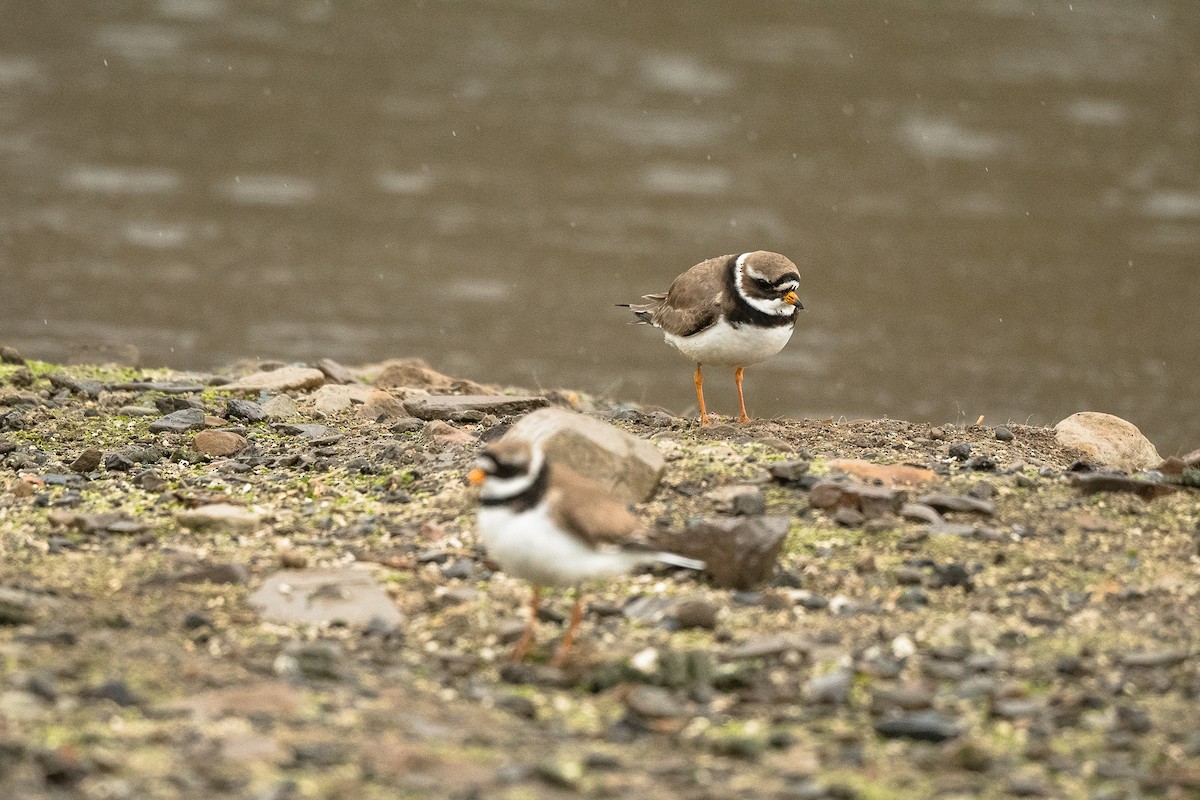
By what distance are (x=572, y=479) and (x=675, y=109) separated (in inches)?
669

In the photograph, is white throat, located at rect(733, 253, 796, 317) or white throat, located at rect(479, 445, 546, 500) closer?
white throat, located at rect(479, 445, 546, 500)

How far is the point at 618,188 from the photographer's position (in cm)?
1956

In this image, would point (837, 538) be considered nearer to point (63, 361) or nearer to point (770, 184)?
point (63, 361)

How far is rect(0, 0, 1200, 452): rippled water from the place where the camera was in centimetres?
1508

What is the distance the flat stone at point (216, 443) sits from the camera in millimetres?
7977

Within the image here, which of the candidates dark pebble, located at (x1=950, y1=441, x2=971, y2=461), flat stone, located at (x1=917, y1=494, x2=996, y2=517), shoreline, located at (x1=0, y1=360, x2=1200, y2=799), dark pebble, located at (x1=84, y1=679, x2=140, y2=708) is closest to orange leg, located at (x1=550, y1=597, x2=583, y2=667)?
shoreline, located at (x1=0, y1=360, x2=1200, y2=799)

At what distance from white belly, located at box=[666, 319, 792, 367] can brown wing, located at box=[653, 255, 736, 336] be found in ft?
0.21

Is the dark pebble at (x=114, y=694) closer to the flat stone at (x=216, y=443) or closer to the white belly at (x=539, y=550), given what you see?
the white belly at (x=539, y=550)

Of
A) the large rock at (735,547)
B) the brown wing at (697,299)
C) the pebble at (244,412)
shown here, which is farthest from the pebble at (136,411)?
the large rock at (735,547)

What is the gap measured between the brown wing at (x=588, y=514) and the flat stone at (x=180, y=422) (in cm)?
343

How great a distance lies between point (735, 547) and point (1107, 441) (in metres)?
3.32

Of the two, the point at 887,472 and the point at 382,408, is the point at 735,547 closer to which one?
the point at 887,472

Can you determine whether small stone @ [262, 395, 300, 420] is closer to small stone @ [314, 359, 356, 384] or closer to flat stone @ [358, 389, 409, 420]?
flat stone @ [358, 389, 409, 420]

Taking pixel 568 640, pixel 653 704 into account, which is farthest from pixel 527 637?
pixel 653 704
